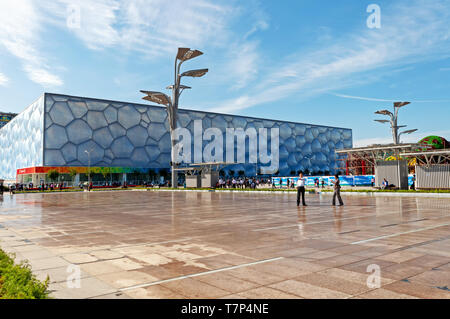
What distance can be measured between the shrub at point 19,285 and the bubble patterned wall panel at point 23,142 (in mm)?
58259

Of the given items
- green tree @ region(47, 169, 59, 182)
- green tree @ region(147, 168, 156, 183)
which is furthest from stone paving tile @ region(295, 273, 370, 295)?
green tree @ region(147, 168, 156, 183)

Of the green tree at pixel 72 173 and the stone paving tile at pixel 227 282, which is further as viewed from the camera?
the green tree at pixel 72 173

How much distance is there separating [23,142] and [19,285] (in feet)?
245

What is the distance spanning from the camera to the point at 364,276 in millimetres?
4129

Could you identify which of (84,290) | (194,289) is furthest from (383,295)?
(84,290)

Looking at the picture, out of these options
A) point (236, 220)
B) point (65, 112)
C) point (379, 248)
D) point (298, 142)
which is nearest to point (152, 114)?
point (65, 112)

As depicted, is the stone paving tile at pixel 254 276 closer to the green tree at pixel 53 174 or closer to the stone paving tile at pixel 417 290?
the stone paving tile at pixel 417 290

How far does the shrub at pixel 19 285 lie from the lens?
3338 mm

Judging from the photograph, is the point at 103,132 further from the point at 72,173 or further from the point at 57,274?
the point at 57,274

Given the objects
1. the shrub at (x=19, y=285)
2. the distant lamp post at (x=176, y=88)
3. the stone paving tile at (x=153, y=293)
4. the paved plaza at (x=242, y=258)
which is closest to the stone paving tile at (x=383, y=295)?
the paved plaza at (x=242, y=258)

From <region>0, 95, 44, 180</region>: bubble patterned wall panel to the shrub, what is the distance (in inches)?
2294

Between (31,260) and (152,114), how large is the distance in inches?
2631

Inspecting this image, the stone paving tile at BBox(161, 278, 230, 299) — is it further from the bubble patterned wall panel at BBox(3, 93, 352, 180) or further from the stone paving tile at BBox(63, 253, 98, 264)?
the bubble patterned wall panel at BBox(3, 93, 352, 180)

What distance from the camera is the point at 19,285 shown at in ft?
11.8
